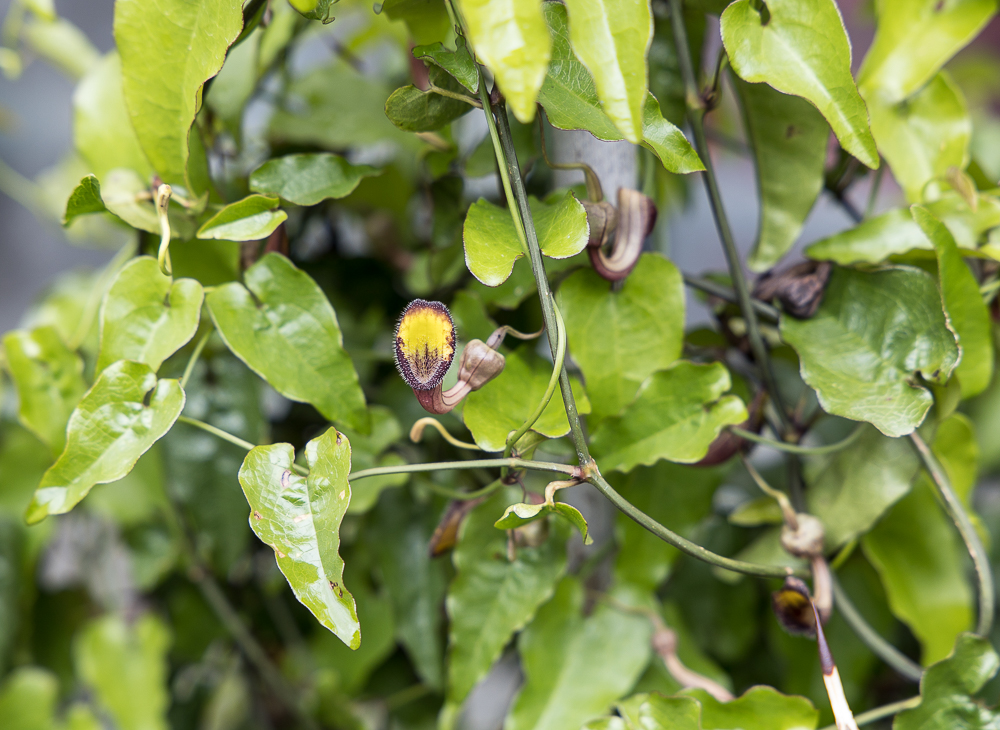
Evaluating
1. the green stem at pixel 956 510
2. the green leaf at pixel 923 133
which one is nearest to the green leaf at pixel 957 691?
the green stem at pixel 956 510

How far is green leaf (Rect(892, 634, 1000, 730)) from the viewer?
0.36 metres

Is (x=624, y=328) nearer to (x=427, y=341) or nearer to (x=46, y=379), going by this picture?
(x=427, y=341)

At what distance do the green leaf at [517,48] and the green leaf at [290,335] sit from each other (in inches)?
6.6

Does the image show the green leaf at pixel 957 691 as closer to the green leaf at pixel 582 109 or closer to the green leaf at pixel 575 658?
the green leaf at pixel 575 658

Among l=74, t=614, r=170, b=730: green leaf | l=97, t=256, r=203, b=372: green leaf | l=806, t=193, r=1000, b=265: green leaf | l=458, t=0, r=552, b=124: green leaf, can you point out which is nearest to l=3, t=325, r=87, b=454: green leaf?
l=97, t=256, r=203, b=372: green leaf

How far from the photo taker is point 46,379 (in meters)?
0.44

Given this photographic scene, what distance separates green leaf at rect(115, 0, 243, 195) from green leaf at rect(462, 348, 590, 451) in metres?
0.20

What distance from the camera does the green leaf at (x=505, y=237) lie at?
299mm

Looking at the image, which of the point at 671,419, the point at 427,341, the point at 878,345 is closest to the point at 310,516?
the point at 427,341

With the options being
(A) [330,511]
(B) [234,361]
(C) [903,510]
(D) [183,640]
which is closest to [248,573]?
(D) [183,640]

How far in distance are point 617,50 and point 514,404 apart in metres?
0.17

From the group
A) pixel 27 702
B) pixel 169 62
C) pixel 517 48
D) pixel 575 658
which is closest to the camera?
pixel 517 48

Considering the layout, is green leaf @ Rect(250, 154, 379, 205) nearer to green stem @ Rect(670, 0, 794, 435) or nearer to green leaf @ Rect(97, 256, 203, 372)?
green leaf @ Rect(97, 256, 203, 372)

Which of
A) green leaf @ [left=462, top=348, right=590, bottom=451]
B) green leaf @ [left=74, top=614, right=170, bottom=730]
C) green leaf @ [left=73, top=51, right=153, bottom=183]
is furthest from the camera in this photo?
Answer: green leaf @ [left=74, top=614, right=170, bottom=730]
